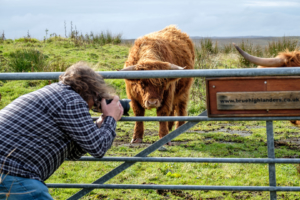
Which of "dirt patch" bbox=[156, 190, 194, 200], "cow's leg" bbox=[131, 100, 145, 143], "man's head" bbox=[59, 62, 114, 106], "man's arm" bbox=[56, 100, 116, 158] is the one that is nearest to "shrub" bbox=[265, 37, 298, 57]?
"cow's leg" bbox=[131, 100, 145, 143]

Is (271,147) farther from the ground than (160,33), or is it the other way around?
(160,33)

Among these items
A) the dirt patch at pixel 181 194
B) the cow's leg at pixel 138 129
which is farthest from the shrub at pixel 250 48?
the dirt patch at pixel 181 194

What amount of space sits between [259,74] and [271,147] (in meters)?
0.65

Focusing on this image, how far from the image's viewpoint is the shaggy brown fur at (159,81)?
5.79 metres

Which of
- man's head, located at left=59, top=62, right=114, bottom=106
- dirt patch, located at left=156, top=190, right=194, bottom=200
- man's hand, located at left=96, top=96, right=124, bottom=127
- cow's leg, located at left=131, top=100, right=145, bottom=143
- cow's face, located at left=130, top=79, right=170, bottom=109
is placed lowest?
dirt patch, located at left=156, top=190, right=194, bottom=200

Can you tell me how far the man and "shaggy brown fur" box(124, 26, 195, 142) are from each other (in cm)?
346

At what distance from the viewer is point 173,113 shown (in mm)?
7492

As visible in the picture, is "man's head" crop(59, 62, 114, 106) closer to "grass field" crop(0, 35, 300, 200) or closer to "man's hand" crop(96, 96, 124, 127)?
"man's hand" crop(96, 96, 124, 127)

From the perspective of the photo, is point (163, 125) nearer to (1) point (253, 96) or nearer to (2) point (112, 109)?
Answer: (1) point (253, 96)

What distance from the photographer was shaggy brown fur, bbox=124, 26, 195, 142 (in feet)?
19.0

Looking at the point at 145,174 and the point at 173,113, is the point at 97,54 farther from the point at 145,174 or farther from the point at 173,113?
the point at 145,174

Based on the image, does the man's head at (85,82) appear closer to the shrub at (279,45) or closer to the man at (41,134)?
the man at (41,134)

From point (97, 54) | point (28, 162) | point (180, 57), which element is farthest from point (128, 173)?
point (97, 54)

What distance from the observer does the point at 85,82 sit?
7.68 feet
